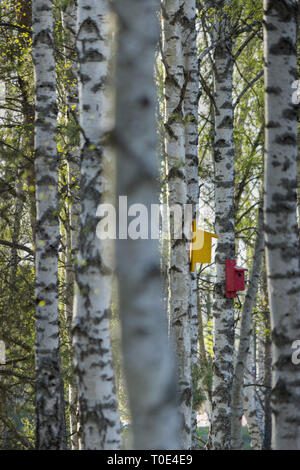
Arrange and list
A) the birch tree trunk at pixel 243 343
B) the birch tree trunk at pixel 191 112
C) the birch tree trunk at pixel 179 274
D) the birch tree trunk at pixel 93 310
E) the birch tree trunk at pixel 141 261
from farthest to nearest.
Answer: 1. the birch tree trunk at pixel 243 343
2. the birch tree trunk at pixel 191 112
3. the birch tree trunk at pixel 179 274
4. the birch tree trunk at pixel 93 310
5. the birch tree trunk at pixel 141 261

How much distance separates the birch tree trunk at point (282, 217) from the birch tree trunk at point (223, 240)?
4455 mm

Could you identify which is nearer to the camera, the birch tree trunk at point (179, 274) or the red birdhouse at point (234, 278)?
the birch tree trunk at point (179, 274)

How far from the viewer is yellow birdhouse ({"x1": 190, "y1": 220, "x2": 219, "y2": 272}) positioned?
598 cm

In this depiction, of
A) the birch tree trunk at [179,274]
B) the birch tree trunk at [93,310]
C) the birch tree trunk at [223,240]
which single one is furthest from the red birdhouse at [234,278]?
the birch tree trunk at [93,310]

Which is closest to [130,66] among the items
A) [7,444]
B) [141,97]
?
[141,97]

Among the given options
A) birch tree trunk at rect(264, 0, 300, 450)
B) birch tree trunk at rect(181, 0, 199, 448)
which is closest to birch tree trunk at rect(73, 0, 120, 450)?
birch tree trunk at rect(264, 0, 300, 450)

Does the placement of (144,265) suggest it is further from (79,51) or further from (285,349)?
(79,51)

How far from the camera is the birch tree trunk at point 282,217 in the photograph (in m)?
3.37

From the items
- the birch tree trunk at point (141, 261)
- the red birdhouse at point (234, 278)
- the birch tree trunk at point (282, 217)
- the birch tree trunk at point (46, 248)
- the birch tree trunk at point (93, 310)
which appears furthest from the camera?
the red birdhouse at point (234, 278)

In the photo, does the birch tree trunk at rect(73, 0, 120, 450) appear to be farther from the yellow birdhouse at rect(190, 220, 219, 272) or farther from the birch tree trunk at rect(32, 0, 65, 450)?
the yellow birdhouse at rect(190, 220, 219, 272)

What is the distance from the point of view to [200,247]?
6.12 m

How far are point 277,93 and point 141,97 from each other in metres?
1.58

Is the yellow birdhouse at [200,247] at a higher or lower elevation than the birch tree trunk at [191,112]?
lower

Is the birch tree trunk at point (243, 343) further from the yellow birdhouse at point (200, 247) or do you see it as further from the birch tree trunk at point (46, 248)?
the birch tree trunk at point (46, 248)
